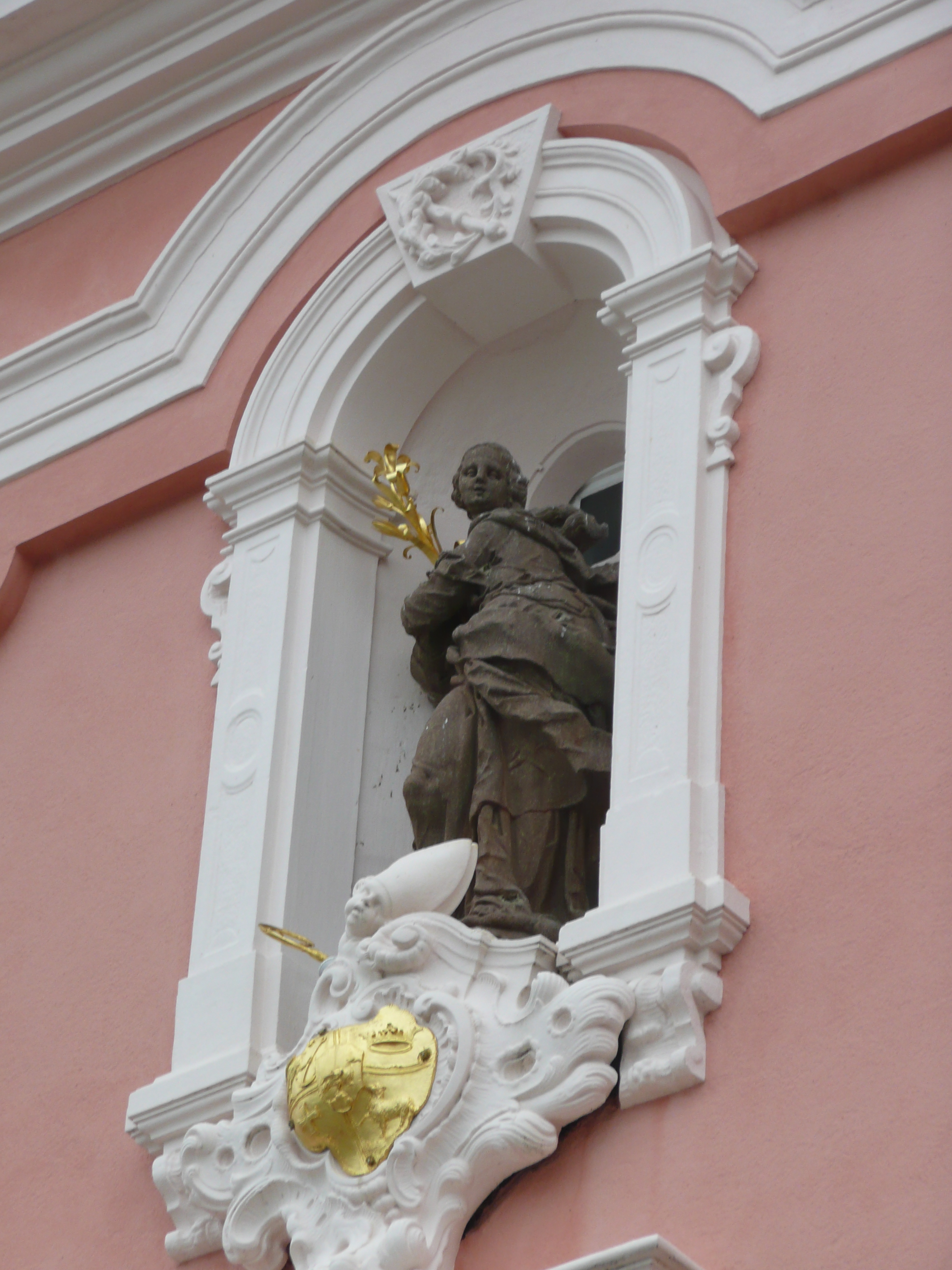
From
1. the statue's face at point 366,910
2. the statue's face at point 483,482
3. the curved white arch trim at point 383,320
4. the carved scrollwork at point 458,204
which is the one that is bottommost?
the statue's face at point 366,910

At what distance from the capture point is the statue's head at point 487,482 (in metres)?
7.56

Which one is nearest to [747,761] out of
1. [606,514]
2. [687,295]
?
[687,295]

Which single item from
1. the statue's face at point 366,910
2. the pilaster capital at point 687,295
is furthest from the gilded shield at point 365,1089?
the pilaster capital at point 687,295

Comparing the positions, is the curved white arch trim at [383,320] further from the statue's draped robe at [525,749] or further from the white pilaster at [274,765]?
the statue's draped robe at [525,749]

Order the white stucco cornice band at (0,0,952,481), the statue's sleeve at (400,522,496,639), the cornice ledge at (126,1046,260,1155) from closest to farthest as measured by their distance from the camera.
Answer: the cornice ledge at (126,1046,260,1155), the statue's sleeve at (400,522,496,639), the white stucco cornice band at (0,0,952,481)

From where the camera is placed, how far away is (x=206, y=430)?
8.09 meters

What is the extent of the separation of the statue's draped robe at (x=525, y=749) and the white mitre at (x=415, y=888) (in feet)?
0.19

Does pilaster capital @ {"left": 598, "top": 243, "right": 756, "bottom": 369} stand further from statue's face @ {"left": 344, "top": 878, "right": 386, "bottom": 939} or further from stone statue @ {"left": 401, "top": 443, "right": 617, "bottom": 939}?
statue's face @ {"left": 344, "top": 878, "right": 386, "bottom": 939}

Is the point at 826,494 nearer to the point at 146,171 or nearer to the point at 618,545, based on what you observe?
the point at 618,545

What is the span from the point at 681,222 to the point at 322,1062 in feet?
7.19

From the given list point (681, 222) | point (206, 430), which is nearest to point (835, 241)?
point (681, 222)

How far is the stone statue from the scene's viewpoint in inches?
272

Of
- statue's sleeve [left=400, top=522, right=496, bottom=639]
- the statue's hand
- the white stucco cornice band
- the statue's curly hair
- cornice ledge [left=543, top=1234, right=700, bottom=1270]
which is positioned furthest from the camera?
the white stucco cornice band

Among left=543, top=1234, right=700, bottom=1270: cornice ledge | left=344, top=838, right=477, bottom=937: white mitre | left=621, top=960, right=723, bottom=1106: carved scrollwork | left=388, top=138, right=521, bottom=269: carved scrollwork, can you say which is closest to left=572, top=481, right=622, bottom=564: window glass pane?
left=388, top=138, right=521, bottom=269: carved scrollwork
